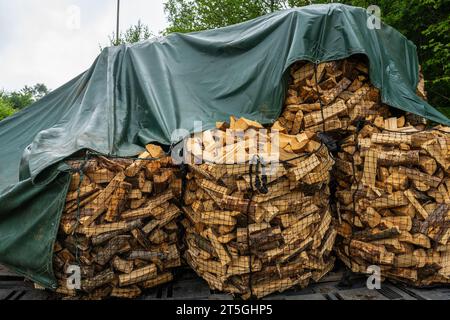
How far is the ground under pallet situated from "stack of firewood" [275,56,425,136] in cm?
167

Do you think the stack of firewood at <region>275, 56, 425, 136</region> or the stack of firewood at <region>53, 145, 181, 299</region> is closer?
the stack of firewood at <region>53, 145, 181, 299</region>

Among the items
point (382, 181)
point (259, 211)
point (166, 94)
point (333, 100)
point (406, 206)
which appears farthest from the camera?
point (166, 94)

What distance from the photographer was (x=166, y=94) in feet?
14.0

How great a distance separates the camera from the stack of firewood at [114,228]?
121 inches

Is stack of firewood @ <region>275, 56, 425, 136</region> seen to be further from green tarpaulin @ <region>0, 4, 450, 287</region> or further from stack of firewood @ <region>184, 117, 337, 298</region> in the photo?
stack of firewood @ <region>184, 117, 337, 298</region>

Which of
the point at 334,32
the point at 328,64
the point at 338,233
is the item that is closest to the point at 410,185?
the point at 338,233

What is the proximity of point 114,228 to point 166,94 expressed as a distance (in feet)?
6.34

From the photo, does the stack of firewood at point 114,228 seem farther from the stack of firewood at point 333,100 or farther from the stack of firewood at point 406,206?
the stack of firewood at point 406,206

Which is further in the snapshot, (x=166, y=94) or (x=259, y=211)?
(x=166, y=94)

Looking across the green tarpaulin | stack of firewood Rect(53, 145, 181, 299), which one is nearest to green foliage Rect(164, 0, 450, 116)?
the green tarpaulin

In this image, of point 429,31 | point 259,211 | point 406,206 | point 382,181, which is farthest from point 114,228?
point 429,31

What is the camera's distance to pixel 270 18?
4.36 m

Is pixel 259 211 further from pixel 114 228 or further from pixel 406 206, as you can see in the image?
pixel 406 206

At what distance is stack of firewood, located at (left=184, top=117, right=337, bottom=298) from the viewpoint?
2.95 metres
